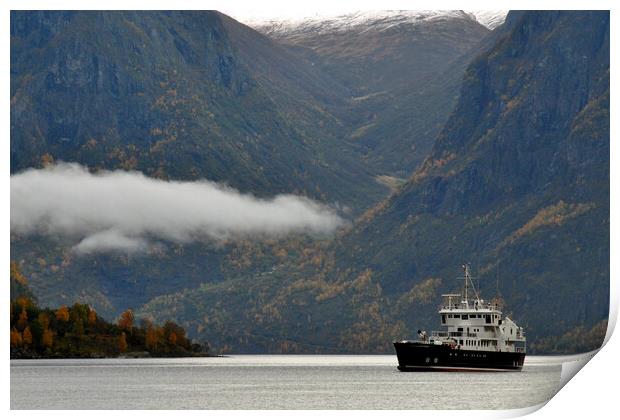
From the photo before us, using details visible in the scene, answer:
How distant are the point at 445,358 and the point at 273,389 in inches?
911

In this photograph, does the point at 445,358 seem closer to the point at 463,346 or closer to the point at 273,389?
the point at 463,346

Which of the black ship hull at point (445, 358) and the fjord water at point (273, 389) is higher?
the black ship hull at point (445, 358)

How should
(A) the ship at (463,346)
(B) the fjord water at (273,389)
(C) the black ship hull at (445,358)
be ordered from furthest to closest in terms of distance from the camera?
(A) the ship at (463,346), (C) the black ship hull at (445,358), (B) the fjord water at (273,389)

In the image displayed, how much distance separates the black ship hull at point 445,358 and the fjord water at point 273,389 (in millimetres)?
923

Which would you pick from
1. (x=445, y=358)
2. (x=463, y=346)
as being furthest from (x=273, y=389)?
(x=463, y=346)

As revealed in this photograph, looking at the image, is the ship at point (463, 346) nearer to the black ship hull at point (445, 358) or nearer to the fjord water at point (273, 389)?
the black ship hull at point (445, 358)

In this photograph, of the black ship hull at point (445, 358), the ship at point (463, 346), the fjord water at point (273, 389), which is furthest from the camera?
the ship at point (463, 346)

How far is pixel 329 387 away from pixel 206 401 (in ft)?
75.7

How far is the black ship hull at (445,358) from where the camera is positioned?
15200 centimetres

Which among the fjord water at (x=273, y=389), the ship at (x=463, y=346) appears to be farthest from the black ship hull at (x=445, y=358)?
the fjord water at (x=273, y=389)

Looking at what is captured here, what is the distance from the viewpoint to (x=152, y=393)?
130250 mm

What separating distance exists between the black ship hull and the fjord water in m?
0.92

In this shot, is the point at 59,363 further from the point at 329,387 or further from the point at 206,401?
the point at 206,401
